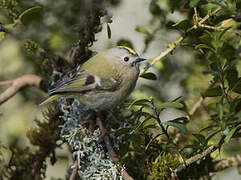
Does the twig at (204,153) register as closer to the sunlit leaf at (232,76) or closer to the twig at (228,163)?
the sunlit leaf at (232,76)

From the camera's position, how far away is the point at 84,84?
3.69 feet

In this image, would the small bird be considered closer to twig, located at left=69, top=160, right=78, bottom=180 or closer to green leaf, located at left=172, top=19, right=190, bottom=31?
twig, located at left=69, top=160, right=78, bottom=180

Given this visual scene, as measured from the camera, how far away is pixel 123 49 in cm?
121

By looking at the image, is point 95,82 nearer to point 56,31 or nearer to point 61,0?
point 56,31

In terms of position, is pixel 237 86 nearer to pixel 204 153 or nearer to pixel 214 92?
pixel 214 92

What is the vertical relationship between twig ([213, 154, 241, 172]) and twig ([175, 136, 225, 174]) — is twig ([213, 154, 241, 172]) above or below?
below

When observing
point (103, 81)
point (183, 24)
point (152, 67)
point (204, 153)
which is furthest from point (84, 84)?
point (204, 153)

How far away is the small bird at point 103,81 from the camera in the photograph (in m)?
1.07

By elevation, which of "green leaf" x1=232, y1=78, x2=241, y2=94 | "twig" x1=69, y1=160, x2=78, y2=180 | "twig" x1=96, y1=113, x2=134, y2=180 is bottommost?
"twig" x1=69, y1=160, x2=78, y2=180

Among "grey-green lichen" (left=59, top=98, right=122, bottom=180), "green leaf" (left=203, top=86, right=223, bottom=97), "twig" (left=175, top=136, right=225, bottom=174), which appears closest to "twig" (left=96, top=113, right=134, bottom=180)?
"grey-green lichen" (left=59, top=98, right=122, bottom=180)

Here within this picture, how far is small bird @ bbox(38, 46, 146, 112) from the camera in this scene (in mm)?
1072

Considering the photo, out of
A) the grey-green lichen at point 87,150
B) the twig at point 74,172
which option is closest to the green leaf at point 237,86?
the grey-green lichen at point 87,150

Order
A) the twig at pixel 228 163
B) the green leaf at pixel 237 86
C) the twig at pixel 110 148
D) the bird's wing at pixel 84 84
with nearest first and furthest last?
the green leaf at pixel 237 86
the twig at pixel 110 148
the twig at pixel 228 163
the bird's wing at pixel 84 84

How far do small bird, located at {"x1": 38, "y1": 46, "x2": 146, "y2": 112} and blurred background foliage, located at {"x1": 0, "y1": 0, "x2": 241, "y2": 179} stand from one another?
0.04 metres
